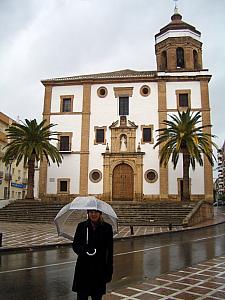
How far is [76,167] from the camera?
3400cm

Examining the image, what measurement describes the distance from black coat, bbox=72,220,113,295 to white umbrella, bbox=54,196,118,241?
0.86 feet

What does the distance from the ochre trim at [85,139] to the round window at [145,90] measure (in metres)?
5.51

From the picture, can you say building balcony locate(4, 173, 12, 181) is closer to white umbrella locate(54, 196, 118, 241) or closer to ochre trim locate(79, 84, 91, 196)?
ochre trim locate(79, 84, 91, 196)

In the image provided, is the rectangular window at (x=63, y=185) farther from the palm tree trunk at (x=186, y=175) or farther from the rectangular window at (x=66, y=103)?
the palm tree trunk at (x=186, y=175)

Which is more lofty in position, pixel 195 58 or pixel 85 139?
pixel 195 58

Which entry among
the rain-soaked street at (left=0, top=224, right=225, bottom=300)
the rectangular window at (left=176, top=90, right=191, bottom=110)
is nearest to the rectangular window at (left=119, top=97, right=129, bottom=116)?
the rectangular window at (left=176, top=90, right=191, bottom=110)

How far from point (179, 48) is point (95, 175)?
16.2 metres

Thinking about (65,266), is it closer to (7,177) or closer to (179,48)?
(179,48)

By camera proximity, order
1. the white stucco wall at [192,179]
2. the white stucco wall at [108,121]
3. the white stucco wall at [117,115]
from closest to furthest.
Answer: the white stucco wall at [192,179] < the white stucco wall at [108,121] < the white stucco wall at [117,115]

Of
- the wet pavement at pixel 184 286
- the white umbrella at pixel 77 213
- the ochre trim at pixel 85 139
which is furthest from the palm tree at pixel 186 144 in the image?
the white umbrella at pixel 77 213

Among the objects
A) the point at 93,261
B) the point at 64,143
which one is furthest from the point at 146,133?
the point at 93,261

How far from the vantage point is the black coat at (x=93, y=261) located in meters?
4.00

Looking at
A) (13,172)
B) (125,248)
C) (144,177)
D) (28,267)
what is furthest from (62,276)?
(13,172)

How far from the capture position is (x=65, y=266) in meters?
9.33
